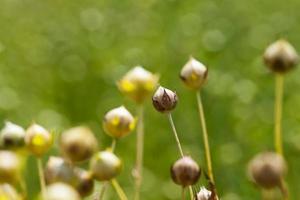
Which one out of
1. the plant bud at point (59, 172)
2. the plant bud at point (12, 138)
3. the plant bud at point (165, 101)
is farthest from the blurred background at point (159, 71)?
the plant bud at point (59, 172)

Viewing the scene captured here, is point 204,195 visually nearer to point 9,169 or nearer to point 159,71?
point 9,169

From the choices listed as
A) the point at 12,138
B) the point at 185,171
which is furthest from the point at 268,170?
the point at 12,138

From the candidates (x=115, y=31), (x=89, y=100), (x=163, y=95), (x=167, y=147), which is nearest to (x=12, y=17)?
(x=115, y=31)

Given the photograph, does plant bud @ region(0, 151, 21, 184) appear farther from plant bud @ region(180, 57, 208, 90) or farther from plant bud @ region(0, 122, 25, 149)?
plant bud @ region(180, 57, 208, 90)

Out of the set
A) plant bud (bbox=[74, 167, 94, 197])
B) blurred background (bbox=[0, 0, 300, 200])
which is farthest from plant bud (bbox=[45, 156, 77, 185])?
blurred background (bbox=[0, 0, 300, 200])

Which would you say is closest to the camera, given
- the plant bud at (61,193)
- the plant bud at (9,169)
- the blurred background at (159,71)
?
the plant bud at (61,193)

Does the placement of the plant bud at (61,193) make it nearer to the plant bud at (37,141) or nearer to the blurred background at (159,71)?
the plant bud at (37,141)

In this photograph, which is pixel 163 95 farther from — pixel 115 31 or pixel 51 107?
pixel 115 31
